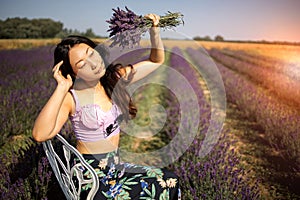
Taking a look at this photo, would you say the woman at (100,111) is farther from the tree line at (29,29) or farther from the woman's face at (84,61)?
the tree line at (29,29)

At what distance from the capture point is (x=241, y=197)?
85.7 inches

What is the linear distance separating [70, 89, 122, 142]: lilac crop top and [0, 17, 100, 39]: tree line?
10.9 m

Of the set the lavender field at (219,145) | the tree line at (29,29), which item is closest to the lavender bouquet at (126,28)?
the lavender field at (219,145)

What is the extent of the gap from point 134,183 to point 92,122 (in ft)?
1.51

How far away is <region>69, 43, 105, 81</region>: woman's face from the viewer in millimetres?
1860

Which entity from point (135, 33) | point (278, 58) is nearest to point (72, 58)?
point (135, 33)

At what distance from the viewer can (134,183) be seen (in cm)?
181

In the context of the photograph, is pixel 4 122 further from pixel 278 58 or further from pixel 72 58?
pixel 278 58

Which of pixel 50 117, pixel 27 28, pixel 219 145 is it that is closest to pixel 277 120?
pixel 219 145

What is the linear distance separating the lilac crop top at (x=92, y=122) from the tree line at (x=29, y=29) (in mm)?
10939

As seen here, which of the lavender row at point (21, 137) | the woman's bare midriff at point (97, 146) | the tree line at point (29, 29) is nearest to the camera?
the woman's bare midriff at point (97, 146)

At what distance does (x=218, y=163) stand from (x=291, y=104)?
2.19 metres

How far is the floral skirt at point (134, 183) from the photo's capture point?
1776 mm

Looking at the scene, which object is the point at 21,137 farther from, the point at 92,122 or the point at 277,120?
the point at 277,120
